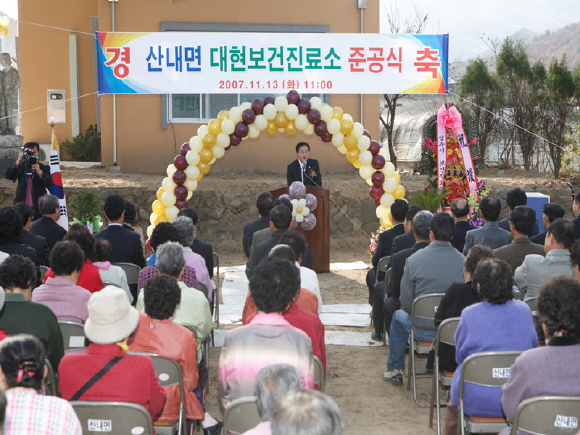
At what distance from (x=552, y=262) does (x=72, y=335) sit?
11.2 ft

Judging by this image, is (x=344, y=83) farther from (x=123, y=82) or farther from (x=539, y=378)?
(x=539, y=378)

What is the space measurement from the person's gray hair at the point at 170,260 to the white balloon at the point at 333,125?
17.7 feet

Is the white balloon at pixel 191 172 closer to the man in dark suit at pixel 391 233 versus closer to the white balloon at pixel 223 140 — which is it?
the white balloon at pixel 223 140

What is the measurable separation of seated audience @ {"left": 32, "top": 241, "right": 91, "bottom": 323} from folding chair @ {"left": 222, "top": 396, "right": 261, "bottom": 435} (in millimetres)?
1705

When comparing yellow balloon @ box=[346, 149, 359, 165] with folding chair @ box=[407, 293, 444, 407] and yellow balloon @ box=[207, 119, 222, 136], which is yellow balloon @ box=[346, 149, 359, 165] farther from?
folding chair @ box=[407, 293, 444, 407]

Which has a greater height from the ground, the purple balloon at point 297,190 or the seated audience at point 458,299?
the purple balloon at point 297,190

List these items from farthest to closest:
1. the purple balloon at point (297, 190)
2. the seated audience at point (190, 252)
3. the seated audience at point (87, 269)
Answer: the purple balloon at point (297, 190), the seated audience at point (190, 252), the seated audience at point (87, 269)

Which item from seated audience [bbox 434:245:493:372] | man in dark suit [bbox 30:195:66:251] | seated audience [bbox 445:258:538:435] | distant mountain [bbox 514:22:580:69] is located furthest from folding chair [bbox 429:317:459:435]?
distant mountain [bbox 514:22:580:69]

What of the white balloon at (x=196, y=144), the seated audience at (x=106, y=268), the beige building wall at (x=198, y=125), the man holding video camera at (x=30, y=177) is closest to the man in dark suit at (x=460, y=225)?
the seated audience at (x=106, y=268)

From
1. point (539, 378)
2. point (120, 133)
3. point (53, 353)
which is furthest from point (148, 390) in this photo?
point (120, 133)

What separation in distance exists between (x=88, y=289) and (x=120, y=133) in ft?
32.6

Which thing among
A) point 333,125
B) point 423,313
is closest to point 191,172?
point 333,125

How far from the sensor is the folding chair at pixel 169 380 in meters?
4.05

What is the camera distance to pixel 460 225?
24.7ft
